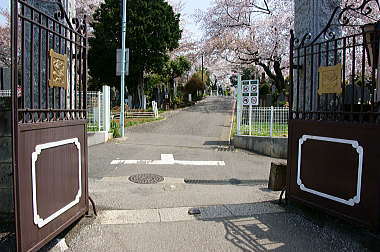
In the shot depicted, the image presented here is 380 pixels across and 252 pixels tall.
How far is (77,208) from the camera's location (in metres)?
3.72

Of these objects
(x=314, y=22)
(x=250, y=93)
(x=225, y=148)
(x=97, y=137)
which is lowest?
(x=225, y=148)

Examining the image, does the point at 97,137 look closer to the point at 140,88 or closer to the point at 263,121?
the point at 263,121

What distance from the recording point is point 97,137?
10805 millimetres

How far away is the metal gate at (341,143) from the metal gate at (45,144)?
9.92 feet

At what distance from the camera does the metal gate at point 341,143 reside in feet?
10.8

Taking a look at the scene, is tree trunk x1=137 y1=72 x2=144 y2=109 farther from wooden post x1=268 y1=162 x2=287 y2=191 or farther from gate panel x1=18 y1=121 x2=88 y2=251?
gate panel x1=18 y1=121 x2=88 y2=251

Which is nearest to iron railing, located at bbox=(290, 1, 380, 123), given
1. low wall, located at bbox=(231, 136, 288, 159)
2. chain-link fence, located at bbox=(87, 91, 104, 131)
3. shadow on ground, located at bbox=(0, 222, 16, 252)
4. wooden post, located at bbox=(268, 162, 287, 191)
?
wooden post, located at bbox=(268, 162, 287, 191)

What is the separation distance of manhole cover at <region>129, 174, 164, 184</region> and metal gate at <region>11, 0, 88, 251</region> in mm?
2250

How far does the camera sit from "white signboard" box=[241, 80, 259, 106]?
1088 centimetres

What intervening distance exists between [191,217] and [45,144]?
2204 mm

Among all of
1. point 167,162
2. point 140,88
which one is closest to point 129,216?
point 167,162

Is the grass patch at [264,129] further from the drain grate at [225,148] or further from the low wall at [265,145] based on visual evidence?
the drain grate at [225,148]

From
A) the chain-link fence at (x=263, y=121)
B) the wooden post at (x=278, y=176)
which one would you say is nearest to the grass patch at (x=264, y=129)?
the chain-link fence at (x=263, y=121)

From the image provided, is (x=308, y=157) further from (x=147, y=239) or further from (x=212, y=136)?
(x=212, y=136)
